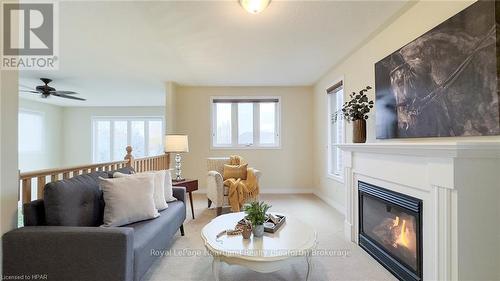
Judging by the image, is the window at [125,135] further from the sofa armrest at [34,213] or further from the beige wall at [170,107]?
the sofa armrest at [34,213]

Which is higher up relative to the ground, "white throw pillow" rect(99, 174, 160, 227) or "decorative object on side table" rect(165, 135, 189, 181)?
"decorative object on side table" rect(165, 135, 189, 181)

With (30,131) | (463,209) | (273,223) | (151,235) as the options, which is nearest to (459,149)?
(463,209)

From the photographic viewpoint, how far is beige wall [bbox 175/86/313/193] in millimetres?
5336

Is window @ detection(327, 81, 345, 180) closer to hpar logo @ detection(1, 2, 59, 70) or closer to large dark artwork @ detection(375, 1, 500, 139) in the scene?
large dark artwork @ detection(375, 1, 500, 139)

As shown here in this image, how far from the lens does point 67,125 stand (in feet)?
25.6

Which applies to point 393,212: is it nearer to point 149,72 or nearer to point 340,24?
point 340,24

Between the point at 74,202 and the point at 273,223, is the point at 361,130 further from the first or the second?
the point at 74,202

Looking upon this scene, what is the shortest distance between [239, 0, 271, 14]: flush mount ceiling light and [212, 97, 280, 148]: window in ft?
10.7

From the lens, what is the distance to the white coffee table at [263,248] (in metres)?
1.59

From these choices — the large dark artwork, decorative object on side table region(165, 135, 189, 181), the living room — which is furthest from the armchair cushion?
the large dark artwork

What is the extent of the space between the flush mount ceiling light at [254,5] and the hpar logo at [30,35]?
5.53 ft

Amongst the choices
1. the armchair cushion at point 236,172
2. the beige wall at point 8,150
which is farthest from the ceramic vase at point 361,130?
the beige wall at point 8,150

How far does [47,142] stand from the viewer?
718 centimetres

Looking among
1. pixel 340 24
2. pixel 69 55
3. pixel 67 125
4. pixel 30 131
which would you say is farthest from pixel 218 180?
pixel 67 125
